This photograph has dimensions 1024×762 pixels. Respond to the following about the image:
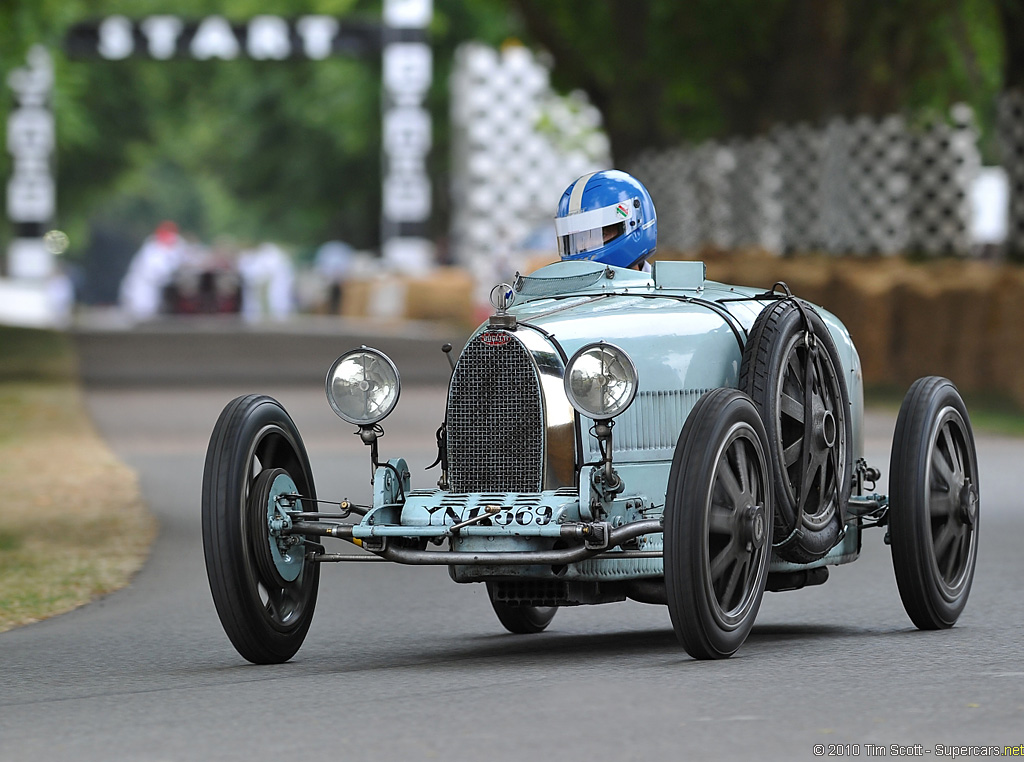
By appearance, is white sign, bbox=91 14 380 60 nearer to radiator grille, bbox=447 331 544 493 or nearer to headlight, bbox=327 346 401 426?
headlight, bbox=327 346 401 426

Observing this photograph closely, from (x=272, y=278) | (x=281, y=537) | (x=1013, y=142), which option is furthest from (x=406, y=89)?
(x=281, y=537)

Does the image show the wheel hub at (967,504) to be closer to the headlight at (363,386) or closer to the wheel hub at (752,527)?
the wheel hub at (752,527)

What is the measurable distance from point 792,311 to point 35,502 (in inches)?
280

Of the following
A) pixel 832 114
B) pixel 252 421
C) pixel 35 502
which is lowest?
pixel 35 502

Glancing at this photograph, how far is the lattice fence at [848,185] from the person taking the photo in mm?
23172

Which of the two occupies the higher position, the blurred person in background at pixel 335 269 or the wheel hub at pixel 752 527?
the blurred person in background at pixel 335 269

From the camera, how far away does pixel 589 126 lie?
4925 centimetres

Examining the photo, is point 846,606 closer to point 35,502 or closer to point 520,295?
point 520,295

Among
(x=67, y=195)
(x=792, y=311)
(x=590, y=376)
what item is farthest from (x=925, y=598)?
(x=67, y=195)

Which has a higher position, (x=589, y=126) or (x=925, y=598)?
(x=589, y=126)

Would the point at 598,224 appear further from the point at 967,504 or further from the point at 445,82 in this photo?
the point at 445,82

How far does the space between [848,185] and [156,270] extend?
28191 millimetres

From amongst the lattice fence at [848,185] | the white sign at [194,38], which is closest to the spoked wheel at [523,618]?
the lattice fence at [848,185]

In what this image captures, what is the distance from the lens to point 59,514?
12.9 meters
